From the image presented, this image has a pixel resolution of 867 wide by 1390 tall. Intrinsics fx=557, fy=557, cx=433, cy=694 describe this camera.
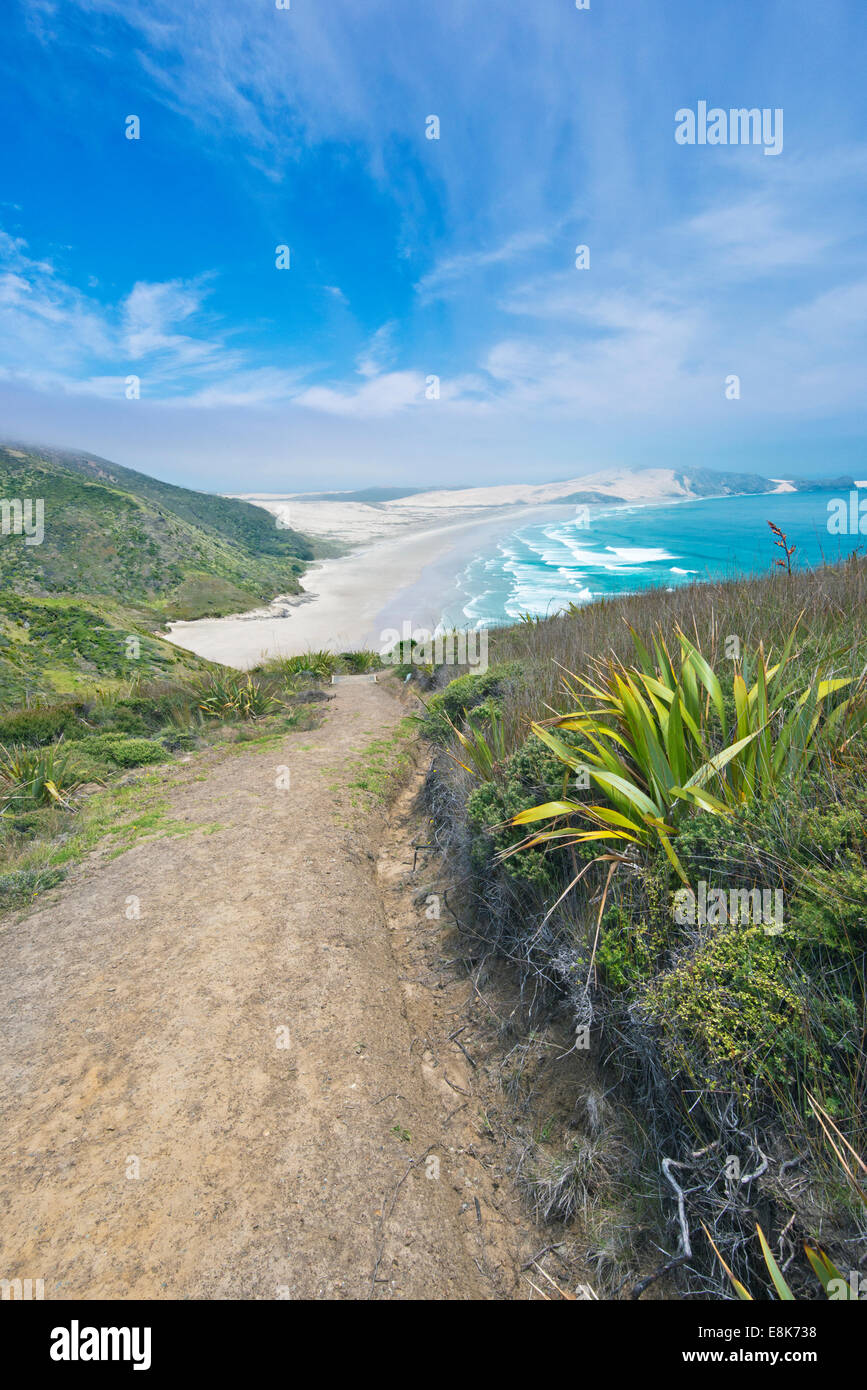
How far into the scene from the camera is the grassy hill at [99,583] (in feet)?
33.8

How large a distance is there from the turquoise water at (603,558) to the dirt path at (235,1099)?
710cm

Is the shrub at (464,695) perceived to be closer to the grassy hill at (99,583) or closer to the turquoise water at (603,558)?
the turquoise water at (603,558)

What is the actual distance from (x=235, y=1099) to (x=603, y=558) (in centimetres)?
4430

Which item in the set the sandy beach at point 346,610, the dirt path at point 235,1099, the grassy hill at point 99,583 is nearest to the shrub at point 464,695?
the dirt path at point 235,1099

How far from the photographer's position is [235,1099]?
2.83 metres

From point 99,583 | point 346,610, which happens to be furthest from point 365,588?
point 99,583

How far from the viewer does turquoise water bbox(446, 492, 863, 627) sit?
26.0m

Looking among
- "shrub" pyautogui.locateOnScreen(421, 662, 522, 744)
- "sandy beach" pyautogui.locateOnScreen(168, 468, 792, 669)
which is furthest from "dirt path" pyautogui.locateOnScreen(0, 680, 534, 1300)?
"sandy beach" pyautogui.locateOnScreen(168, 468, 792, 669)

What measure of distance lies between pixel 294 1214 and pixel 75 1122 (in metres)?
1.22

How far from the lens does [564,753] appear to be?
11.0ft

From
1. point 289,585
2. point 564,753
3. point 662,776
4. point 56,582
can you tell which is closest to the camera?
point 662,776

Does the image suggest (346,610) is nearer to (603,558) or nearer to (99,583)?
(99,583)
